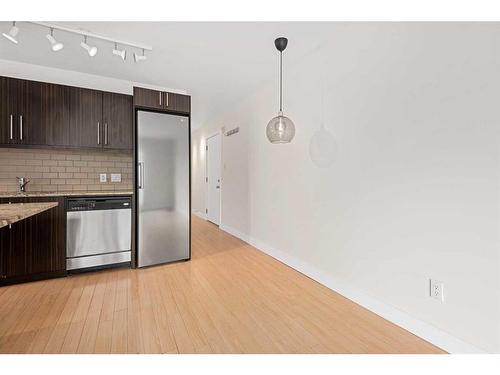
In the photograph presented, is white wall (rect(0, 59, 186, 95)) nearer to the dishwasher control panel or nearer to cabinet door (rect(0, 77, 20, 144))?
cabinet door (rect(0, 77, 20, 144))

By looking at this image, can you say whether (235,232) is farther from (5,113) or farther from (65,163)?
(5,113)

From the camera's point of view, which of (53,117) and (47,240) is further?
(53,117)

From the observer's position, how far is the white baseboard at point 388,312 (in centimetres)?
162

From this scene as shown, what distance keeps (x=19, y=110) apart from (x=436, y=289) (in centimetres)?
420

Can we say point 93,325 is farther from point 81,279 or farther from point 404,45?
point 404,45

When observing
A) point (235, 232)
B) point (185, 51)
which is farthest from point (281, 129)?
point (235, 232)

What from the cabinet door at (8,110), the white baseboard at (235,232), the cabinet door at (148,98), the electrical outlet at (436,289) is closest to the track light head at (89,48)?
the cabinet door at (148,98)

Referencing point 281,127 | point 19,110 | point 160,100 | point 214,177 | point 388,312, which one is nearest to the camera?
point 388,312

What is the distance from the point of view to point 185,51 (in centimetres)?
281

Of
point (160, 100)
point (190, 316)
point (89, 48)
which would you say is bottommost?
point (190, 316)

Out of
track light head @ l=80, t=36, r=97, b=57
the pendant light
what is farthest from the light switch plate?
the pendant light

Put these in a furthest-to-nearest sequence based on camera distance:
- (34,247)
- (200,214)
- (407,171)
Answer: (200,214) → (34,247) → (407,171)

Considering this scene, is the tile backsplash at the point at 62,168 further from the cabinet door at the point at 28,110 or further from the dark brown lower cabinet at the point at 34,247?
the dark brown lower cabinet at the point at 34,247

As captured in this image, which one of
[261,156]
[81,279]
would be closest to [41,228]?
[81,279]
